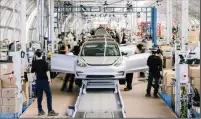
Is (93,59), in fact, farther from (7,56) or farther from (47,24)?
(47,24)

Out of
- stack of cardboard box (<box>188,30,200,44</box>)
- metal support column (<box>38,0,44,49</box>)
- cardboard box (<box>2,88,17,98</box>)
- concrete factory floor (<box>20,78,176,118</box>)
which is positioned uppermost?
metal support column (<box>38,0,44,49</box>)

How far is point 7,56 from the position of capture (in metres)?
11.0

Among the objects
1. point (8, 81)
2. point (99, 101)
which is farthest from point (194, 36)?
point (8, 81)

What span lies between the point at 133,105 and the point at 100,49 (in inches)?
118

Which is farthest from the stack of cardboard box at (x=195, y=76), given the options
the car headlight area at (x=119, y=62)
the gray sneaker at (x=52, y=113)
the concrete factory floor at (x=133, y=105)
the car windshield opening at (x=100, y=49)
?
the car windshield opening at (x=100, y=49)

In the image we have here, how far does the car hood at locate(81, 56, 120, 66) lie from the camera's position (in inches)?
479

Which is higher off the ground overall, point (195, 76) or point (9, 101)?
point (195, 76)

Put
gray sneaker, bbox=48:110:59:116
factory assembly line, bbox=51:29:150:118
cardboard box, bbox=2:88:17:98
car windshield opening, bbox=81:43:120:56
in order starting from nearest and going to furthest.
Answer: cardboard box, bbox=2:88:17:98, gray sneaker, bbox=48:110:59:116, factory assembly line, bbox=51:29:150:118, car windshield opening, bbox=81:43:120:56

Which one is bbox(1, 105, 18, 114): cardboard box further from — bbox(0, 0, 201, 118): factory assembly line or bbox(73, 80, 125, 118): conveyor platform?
bbox(73, 80, 125, 118): conveyor platform

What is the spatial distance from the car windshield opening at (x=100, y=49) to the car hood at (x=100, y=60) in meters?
0.44

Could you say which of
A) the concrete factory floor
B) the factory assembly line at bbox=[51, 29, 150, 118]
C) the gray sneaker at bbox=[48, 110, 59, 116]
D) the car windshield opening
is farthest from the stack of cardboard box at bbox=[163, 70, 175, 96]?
the gray sneaker at bbox=[48, 110, 59, 116]

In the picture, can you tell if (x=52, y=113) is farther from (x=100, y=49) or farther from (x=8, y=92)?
(x=100, y=49)

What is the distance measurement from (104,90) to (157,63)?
1.86 meters

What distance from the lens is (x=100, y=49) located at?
13.4 metres
